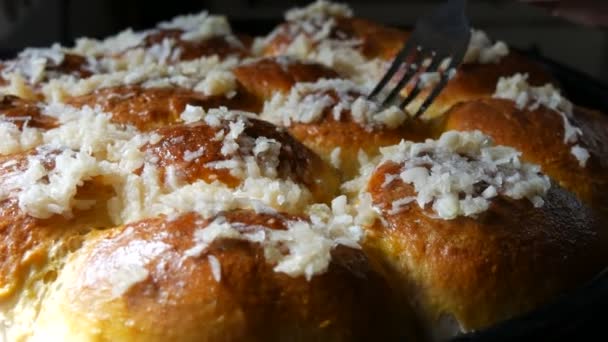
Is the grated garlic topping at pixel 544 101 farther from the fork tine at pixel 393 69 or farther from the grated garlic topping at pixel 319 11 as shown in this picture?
the grated garlic topping at pixel 319 11

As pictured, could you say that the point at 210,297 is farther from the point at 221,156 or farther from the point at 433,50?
the point at 433,50

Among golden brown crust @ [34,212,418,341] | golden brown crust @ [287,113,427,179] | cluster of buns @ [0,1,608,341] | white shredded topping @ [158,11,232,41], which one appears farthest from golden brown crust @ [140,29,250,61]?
golden brown crust @ [34,212,418,341]

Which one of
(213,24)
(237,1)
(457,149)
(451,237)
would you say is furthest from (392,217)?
(237,1)

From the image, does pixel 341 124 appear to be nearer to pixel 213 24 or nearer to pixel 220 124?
pixel 220 124

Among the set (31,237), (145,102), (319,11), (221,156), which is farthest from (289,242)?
(319,11)

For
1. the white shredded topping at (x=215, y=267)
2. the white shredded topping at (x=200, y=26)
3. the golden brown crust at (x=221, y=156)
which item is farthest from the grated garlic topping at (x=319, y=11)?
the white shredded topping at (x=215, y=267)

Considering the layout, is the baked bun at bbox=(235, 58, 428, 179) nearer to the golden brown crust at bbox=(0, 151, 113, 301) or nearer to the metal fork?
the metal fork
